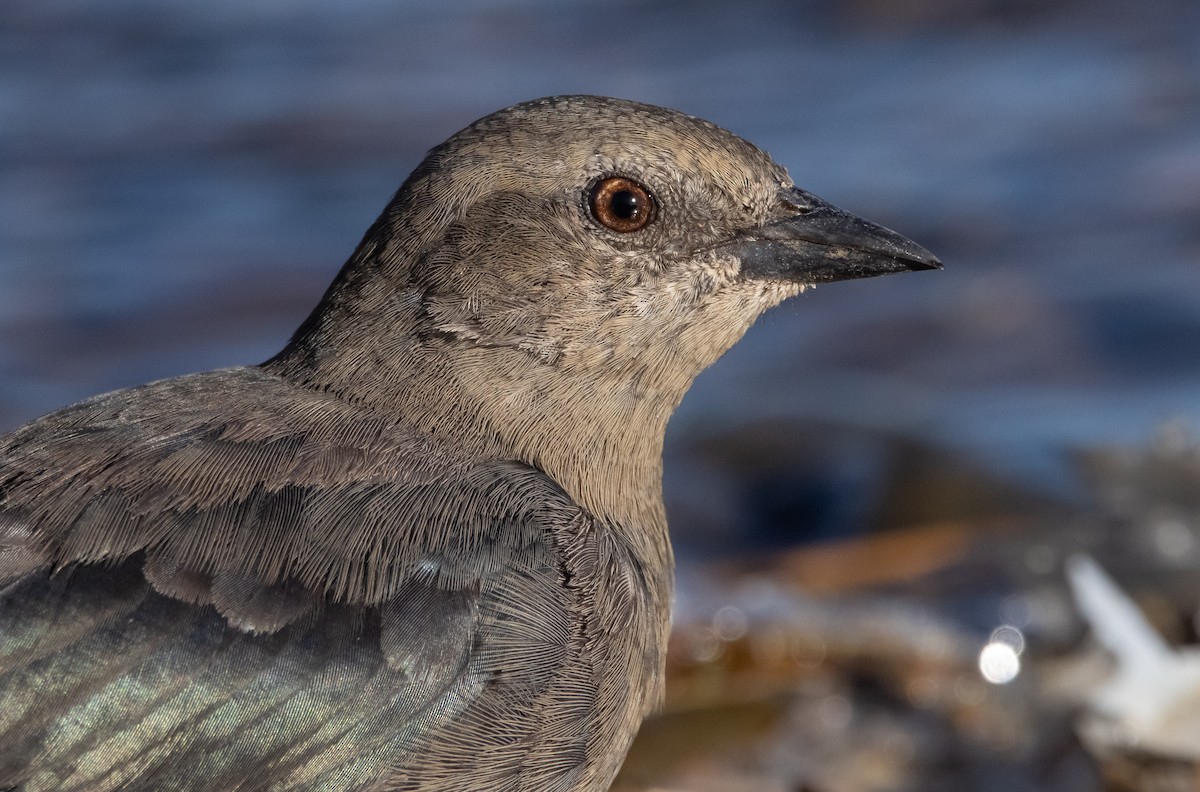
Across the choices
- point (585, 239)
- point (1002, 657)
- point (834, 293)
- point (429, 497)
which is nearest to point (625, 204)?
point (585, 239)

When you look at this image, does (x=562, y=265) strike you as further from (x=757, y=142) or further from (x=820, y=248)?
(x=757, y=142)

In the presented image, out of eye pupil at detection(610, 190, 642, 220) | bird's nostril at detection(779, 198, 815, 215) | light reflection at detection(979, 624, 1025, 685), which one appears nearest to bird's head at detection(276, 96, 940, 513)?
eye pupil at detection(610, 190, 642, 220)

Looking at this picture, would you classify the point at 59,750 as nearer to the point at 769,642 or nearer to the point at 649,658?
the point at 649,658

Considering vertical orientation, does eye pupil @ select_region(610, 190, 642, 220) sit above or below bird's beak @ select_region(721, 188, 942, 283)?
above

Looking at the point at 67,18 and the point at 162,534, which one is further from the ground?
the point at 67,18

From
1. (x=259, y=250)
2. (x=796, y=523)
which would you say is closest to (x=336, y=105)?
(x=259, y=250)

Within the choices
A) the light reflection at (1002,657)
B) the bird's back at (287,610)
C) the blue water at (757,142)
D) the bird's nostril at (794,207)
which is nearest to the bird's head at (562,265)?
the bird's nostril at (794,207)

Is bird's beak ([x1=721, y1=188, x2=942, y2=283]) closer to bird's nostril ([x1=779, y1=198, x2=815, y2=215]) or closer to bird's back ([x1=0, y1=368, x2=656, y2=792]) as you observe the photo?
bird's nostril ([x1=779, y1=198, x2=815, y2=215])
